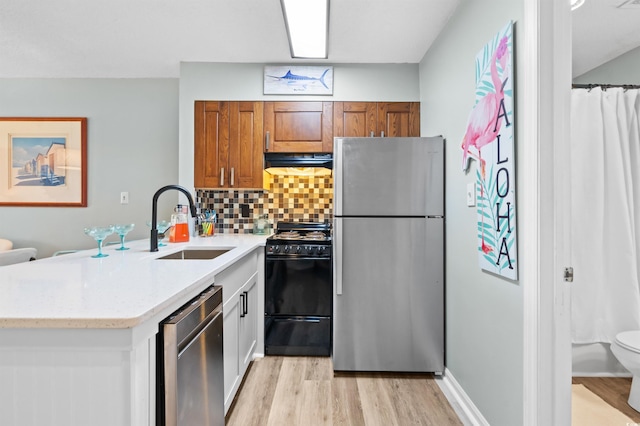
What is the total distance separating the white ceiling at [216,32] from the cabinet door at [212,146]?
0.51 m

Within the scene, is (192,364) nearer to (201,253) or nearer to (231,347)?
(231,347)

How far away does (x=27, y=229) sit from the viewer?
3369 millimetres

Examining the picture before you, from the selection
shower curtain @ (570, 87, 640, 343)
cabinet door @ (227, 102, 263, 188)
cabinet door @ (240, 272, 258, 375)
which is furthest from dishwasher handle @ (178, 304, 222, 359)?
shower curtain @ (570, 87, 640, 343)

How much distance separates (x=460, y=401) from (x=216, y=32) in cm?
297

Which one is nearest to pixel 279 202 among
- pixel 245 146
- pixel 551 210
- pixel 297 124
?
pixel 245 146

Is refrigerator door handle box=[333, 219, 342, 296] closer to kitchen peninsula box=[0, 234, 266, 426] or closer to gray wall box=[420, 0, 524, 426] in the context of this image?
gray wall box=[420, 0, 524, 426]

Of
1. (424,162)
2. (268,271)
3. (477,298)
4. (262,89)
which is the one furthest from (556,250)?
(262,89)

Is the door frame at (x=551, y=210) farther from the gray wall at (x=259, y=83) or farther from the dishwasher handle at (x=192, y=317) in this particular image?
the gray wall at (x=259, y=83)

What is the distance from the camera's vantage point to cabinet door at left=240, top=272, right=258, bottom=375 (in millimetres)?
2135

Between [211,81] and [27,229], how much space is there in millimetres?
2411

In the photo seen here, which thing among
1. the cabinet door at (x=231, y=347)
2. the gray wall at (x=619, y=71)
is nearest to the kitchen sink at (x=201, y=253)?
the cabinet door at (x=231, y=347)

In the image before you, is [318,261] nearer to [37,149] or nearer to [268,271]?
[268,271]

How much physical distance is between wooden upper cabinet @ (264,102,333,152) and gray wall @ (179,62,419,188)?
8 centimetres

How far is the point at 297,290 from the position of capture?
2.60 m
